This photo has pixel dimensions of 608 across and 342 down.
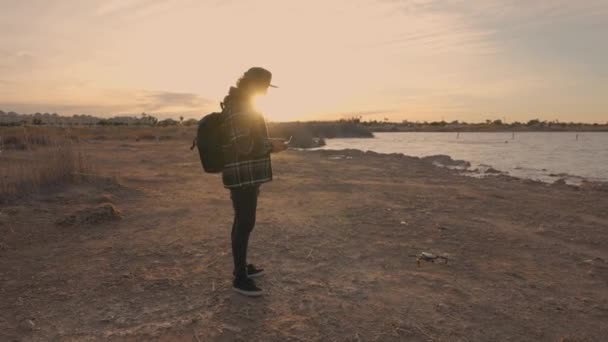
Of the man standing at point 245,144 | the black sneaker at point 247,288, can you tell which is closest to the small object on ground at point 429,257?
the black sneaker at point 247,288

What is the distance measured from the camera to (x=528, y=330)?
3.57m

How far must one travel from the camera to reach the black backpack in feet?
12.6

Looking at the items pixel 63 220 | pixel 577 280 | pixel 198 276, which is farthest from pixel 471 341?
pixel 63 220

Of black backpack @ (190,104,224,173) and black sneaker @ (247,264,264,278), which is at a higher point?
black backpack @ (190,104,224,173)

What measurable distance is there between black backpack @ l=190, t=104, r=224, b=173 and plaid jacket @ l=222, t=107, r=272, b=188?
0.05 m

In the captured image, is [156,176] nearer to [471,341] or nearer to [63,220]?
[63,220]

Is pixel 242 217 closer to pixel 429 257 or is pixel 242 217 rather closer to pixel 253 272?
pixel 253 272

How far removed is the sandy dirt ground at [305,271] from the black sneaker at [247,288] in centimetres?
8

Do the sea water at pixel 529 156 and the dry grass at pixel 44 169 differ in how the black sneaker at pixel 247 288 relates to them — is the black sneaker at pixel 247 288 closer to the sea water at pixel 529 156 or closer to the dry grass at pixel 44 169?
the dry grass at pixel 44 169

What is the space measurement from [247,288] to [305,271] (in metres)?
0.97

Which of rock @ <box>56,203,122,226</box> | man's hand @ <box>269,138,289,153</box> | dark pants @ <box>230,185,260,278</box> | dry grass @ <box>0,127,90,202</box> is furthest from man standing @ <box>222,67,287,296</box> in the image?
dry grass @ <box>0,127,90,202</box>

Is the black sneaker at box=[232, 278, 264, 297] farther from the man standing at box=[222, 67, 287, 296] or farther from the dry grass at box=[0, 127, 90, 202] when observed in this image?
the dry grass at box=[0, 127, 90, 202]

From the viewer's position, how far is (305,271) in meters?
4.93

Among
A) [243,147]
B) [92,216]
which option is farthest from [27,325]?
[92,216]
